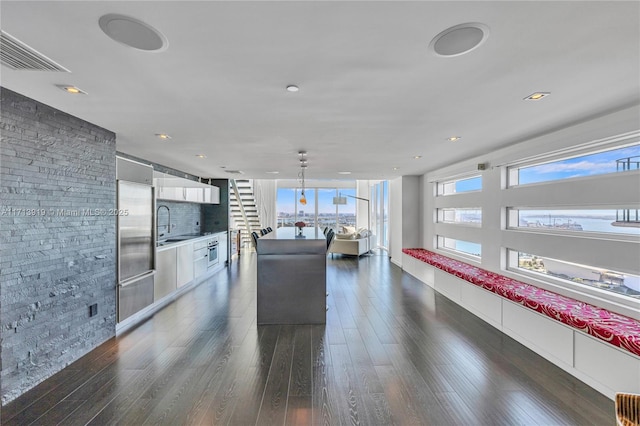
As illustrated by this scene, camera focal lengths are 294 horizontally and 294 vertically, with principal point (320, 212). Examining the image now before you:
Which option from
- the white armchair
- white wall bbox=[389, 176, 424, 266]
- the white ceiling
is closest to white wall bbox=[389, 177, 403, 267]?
white wall bbox=[389, 176, 424, 266]

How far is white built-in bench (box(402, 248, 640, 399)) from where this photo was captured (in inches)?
90.9

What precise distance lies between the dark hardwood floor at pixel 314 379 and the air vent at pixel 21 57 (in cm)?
248

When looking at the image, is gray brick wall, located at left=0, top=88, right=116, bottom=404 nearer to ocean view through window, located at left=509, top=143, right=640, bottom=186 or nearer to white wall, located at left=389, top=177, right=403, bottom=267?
ocean view through window, located at left=509, top=143, right=640, bottom=186

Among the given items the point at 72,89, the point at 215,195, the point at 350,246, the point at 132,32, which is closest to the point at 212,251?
the point at 215,195

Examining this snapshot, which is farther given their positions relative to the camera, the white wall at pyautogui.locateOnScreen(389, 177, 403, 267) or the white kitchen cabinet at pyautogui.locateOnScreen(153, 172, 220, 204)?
the white wall at pyautogui.locateOnScreen(389, 177, 403, 267)

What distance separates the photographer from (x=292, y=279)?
4.08 metres

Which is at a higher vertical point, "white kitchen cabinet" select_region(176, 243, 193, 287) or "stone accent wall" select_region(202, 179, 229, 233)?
"stone accent wall" select_region(202, 179, 229, 233)

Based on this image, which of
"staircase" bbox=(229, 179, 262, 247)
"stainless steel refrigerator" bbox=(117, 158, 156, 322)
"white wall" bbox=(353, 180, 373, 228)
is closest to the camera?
"stainless steel refrigerator" bbox=(117, 158, 156, 322)

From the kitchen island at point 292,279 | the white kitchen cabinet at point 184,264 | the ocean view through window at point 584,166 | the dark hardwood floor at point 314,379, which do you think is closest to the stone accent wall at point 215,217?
the white kitchen cabinet at point 184,264

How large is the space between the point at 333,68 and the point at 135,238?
3.53m

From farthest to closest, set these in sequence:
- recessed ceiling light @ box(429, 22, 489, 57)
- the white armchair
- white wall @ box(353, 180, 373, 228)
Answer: white wall @ box(353, 180, 373, 228) < the white armchair < recessed ceiling light @ box(429, 22, 489, 57)

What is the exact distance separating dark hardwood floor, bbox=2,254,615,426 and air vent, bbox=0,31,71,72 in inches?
97.8

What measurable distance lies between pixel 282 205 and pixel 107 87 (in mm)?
10239

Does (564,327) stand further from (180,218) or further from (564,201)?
(180,218)
